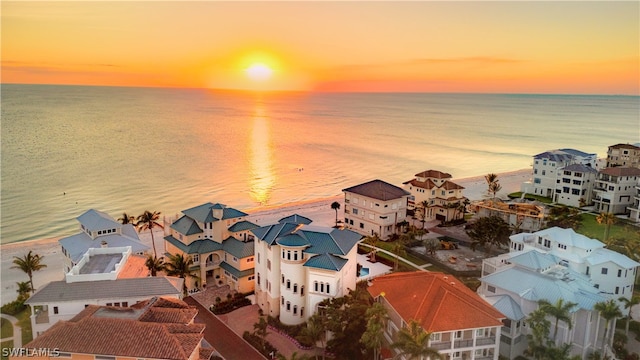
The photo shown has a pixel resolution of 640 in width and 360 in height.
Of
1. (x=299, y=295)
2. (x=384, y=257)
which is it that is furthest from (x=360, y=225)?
(x=299, y=295)

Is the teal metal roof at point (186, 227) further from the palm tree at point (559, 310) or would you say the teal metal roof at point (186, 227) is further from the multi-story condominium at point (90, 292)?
the palm tree at point (559, 310)

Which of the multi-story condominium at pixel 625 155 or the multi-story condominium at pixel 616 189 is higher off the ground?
the multi-story condominium at pixel 625 155

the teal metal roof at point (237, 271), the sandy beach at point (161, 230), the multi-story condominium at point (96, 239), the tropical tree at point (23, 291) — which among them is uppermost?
the multi-story condominium at point (96, 239)

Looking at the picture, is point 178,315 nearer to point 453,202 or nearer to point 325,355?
point 325,355

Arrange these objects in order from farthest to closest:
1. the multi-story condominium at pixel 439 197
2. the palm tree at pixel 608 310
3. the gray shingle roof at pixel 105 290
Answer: the multi-story condominium at pixel 439 197 < the gray shingle roof at pixel 105 290 < the palm tree at pixel 608 310

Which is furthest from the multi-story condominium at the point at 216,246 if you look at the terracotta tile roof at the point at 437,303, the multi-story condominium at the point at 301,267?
the terracotta tile roof at the point at 437,303

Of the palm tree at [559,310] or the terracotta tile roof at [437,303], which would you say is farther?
the palm tree at [559,310]

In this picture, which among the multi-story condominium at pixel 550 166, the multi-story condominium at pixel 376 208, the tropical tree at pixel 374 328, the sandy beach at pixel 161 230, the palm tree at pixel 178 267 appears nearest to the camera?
the tropical tree at pixel 374 328

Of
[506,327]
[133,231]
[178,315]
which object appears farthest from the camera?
[133,231]
